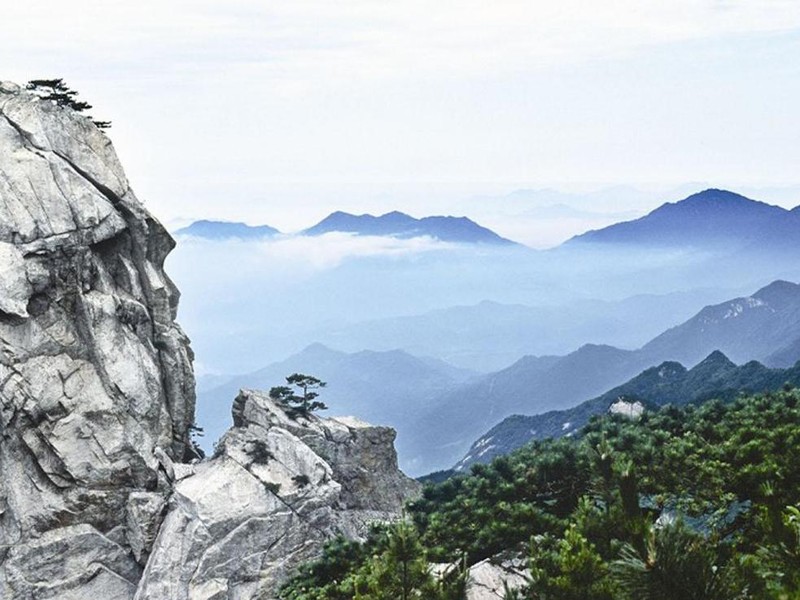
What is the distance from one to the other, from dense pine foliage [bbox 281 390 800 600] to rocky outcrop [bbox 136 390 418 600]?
310 cm

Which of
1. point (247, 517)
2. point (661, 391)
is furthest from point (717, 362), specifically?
point (247, 517)

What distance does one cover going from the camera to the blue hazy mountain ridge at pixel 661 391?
85.0 m

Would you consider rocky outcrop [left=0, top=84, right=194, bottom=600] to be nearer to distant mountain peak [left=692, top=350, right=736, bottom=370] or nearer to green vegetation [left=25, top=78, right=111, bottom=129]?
green vegetation [left=25, top=78, right=111, bottom=129]

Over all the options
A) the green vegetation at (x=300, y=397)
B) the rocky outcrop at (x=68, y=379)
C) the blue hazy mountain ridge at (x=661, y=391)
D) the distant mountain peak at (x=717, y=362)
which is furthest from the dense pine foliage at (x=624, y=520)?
the distant mountain peak at (x=717, y=362)

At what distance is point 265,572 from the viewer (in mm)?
33188

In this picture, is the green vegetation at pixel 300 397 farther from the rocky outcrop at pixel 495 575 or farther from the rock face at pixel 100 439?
the rocky outcrop at pixel 495 575

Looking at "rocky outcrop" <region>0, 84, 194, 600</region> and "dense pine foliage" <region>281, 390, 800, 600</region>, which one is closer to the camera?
"dense pine foliage" <region>281, 390, 800, 600</region>

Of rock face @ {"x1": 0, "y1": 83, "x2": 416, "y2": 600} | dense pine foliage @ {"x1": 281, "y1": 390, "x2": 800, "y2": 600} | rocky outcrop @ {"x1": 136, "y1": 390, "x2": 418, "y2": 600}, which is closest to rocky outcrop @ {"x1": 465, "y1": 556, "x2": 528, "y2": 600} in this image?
dense pine foliage @ {"x1": 281, "y1": 390, "x2": 800, "y2": 600}

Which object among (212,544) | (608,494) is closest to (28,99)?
(212,544)

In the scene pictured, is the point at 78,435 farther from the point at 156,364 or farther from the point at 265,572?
the point at 265,572

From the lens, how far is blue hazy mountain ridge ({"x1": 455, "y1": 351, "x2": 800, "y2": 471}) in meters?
85.0

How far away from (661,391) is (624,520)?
119400 millimetres

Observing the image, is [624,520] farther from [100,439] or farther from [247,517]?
[100,439]

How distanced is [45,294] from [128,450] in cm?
780
